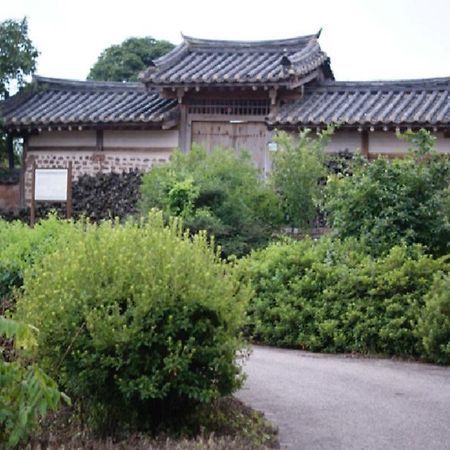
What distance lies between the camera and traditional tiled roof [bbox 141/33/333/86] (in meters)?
20.5

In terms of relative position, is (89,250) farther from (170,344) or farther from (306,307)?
(306,307)

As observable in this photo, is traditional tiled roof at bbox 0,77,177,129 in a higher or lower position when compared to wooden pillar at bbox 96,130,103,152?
higher

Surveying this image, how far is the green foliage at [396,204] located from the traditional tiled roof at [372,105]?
4431mm

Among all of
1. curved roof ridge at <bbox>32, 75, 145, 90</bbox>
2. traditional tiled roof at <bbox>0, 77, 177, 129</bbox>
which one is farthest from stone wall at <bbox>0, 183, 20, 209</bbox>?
curved roof ridge at <bbox>32, 75, 145, 90</bbox>

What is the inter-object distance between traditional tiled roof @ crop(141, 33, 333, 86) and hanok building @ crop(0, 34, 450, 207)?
1.0 inches

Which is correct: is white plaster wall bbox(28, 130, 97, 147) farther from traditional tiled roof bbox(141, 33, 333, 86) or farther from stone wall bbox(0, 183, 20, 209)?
traditional tiled roof bbox(141, 33, 333, 86)

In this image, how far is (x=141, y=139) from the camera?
72.2 ft

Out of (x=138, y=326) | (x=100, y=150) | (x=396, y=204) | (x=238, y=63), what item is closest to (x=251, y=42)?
(x=238, y=63)

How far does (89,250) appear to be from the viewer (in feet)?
25.0

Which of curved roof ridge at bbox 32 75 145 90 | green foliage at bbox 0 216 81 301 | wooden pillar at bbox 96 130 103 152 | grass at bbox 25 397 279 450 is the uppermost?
curved roof ridge at bbox 32 75 145 90

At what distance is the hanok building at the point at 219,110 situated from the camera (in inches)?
800

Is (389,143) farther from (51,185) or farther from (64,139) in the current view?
(64,139)

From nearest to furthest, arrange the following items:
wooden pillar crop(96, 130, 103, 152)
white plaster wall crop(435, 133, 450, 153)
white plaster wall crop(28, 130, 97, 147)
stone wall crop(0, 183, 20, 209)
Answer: white plaster wall crop(435, 133, 450, 153) < wooden pillar crop(96, 130, 103, 152) < white plaster wall crop(28, 130, 97, 147) < stone wall crop(0, 183, 20, 209)

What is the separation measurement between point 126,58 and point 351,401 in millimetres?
28525
